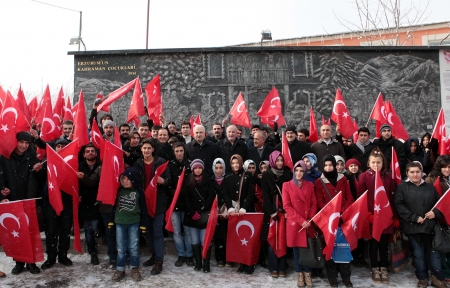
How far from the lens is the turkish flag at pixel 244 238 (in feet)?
18.8

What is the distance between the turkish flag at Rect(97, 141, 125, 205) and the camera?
5297 mm

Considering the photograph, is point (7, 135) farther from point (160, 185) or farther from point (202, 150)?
point (202, 150)

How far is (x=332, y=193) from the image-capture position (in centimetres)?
536

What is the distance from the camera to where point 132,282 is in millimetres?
5312

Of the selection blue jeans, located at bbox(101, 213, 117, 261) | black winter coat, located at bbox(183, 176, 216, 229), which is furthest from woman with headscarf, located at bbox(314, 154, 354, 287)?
blue jeans, located at bbox(101, 213, 117, 261)

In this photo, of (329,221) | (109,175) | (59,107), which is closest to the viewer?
(329,221)

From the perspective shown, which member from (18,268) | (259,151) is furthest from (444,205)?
(18,268)

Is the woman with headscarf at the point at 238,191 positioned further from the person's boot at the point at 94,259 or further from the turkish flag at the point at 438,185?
the turkish flag at the point at 438,185

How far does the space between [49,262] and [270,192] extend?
3513 mm

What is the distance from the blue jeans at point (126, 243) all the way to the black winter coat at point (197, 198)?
31.8 inches

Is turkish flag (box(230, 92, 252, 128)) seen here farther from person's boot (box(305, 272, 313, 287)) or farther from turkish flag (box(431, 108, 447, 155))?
person's boot (box(305, 272, 313, 287))

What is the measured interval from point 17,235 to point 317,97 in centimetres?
1051

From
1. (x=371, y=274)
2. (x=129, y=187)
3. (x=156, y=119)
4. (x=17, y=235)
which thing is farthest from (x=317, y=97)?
(x=17, y=235)

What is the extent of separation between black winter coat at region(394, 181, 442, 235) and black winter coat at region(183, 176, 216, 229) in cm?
272
